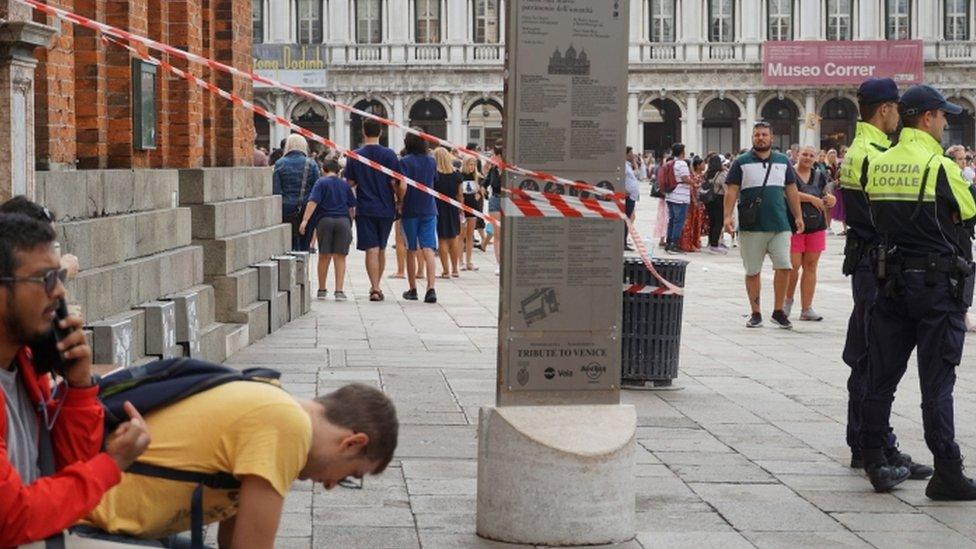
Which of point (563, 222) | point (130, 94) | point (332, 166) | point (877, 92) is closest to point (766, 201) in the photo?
point (332, 166)

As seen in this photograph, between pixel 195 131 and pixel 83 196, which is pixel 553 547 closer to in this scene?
pixel 83 196

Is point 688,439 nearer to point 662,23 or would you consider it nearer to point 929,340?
point 929,340

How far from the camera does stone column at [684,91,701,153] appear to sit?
74.3m

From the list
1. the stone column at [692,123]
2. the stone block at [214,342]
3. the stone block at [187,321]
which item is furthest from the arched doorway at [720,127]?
the stone block at [187,321]

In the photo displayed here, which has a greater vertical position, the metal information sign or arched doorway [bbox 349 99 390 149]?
arched doorway [bbox 349 99 390 149]

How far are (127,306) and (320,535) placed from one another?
3321 millimetres

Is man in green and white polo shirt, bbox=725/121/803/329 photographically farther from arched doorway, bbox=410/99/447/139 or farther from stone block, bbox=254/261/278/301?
arched doorway, bbox=410/99/447/139

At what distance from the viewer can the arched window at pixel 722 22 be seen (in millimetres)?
74312

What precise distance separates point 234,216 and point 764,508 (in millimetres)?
6993

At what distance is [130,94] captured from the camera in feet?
35.7

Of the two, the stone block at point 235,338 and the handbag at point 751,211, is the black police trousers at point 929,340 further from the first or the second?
the handbag at point 751,211

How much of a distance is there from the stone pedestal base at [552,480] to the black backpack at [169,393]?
2.49 meters

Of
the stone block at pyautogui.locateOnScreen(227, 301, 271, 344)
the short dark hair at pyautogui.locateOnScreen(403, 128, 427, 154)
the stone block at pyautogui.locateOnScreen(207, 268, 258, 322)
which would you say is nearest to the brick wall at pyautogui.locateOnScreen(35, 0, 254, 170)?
the stone block at pyautogui.locateOnScreen(207, 268, 258, 322)

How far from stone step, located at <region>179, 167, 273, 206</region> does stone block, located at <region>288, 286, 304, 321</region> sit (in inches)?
33.6
